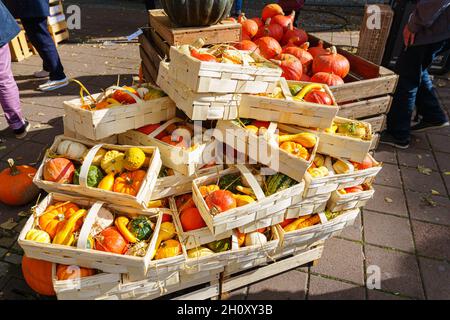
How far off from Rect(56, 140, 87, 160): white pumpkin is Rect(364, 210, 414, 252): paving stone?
2557 millimetres

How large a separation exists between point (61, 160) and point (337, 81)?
7.47 ft

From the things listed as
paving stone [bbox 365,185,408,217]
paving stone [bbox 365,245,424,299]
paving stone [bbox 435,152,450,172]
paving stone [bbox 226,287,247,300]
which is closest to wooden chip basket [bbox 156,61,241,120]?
paving stone [bbox 226,287,247,300]

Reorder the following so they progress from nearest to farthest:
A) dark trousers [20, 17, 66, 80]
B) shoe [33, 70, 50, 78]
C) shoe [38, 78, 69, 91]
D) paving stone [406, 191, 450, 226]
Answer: paving stone [406, 191, 450, 226]
dark trousers [20, 17, 66, 80]
shoe [38, 78, 69, 91]
shoe [33, 70, 50, 78]

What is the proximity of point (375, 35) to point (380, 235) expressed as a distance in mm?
2306

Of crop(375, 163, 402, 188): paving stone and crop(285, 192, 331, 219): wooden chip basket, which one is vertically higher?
crop(285, 192, 331, 219): wooden chip basket

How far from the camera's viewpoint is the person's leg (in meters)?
3.67

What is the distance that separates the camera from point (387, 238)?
10.2 ft

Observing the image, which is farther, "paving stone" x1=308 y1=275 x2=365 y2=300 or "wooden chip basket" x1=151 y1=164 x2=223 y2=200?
"paving stone" x1=308 y1=275 x2=365 y2=300

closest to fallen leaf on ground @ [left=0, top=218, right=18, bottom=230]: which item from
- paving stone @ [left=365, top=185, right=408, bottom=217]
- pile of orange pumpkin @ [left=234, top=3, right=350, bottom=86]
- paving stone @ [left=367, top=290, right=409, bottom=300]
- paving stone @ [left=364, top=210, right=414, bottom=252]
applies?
pile of orange pumpkin @ [left=234, top=3, right=350, bottom=86]

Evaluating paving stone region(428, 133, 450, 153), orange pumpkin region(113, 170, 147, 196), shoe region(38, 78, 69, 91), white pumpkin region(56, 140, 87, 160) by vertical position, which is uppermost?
white pumpkin region(56, 140, 87, 160)

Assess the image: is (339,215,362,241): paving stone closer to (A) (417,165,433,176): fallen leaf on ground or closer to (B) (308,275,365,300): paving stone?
(B) (308,275,365,300): paving stone

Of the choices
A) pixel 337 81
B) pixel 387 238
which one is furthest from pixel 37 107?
pixel 387 238

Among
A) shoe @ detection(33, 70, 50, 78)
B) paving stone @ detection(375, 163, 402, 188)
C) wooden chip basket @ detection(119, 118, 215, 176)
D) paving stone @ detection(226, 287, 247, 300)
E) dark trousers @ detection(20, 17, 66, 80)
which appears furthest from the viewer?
shoe @ detection(33, 70, 50, 78)
